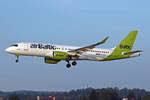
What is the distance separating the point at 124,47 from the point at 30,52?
23.8 meters

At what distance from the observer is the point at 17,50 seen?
258 feet

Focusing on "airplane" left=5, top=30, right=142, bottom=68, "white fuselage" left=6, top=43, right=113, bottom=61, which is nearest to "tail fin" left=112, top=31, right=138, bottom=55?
"airplane" left=5, top=30, right=142, bottom=68

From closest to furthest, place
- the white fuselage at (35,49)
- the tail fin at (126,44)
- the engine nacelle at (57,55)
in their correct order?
the white fuselage at (35,49)
the engine nacelle at (57,55)
the tail fin at (126,44)

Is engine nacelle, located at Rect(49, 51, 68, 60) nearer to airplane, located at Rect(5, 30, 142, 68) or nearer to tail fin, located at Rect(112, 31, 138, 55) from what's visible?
airplane, located at Rect(5, 30, 142, 68)

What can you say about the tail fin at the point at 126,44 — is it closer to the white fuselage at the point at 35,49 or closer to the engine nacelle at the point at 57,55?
the white fuselage at the point at 35,49

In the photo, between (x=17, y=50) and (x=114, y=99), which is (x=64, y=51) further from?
(x=114, y=99)

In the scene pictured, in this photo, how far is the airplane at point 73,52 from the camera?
258 feet

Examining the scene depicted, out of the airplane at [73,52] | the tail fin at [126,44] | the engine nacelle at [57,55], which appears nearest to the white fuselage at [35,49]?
the airplane at [73,52]

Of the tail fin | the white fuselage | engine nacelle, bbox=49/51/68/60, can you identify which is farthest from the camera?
the tail fin

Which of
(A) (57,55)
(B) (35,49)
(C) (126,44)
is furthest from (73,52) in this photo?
(C) (126,44)

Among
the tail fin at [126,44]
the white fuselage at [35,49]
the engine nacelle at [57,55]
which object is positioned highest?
the tail fin at [126,44]

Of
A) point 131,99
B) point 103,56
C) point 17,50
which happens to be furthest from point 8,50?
point 131,99

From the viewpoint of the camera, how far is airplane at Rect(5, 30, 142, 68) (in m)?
78.8

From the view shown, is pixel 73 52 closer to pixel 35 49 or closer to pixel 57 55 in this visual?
pixel 57 55
